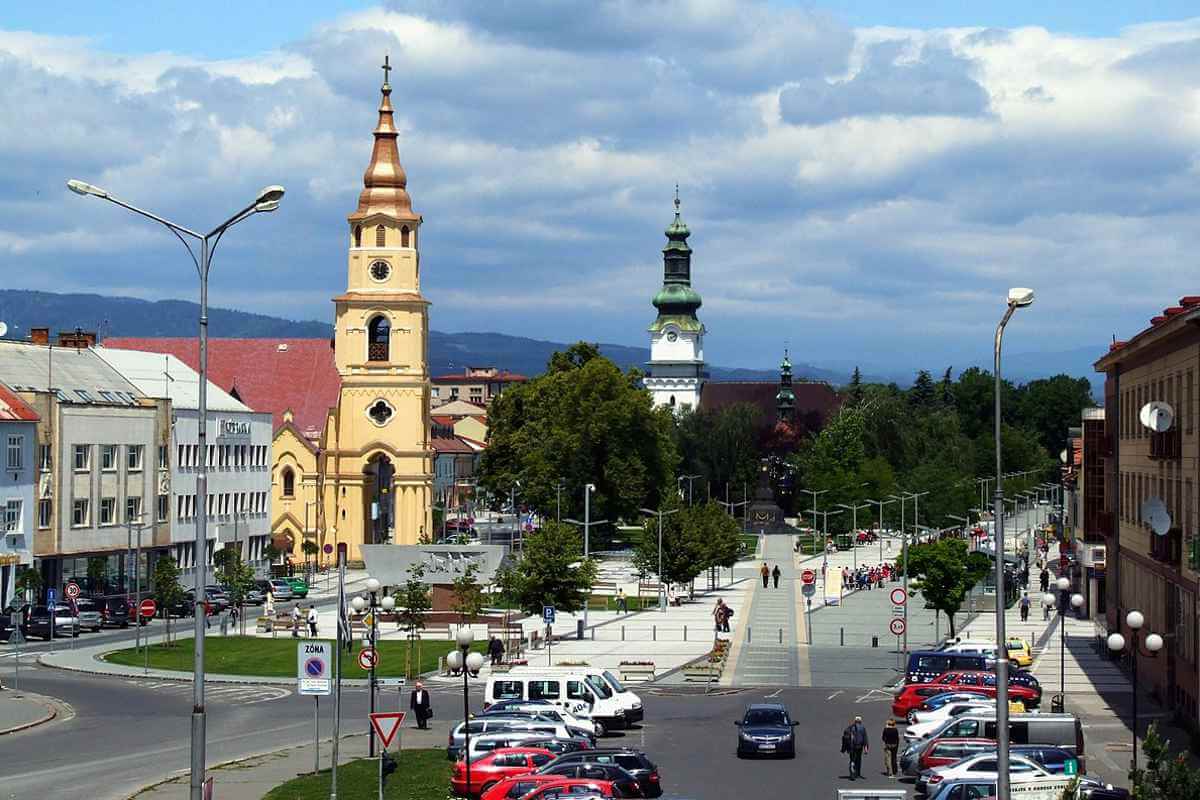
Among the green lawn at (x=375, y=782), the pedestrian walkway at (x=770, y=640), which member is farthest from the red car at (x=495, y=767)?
the pedestrian walkway at (x=770, y=640)

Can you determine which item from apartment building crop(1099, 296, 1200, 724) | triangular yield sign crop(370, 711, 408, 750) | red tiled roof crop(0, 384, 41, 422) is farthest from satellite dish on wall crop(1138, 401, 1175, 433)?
red tiled roof crop(0, 384, 41, 422)

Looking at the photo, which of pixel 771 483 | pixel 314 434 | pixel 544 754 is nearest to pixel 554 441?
pixel 314 434

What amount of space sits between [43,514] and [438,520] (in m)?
62.6

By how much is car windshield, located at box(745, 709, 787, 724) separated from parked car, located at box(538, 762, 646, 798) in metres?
8.20

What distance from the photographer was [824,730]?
45.6m

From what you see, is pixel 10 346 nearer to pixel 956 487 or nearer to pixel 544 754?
pixel 544 754

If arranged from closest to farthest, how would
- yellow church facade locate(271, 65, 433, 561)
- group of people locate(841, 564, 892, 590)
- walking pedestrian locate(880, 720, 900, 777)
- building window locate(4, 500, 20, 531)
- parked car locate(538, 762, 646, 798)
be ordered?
parked car locate(538, 762, 646, 798), walking pedestrian locate(880, 720, 900, 777), building window locate(4, 500, 20, 531), group of people locate(841, 564, 892, 590), yellow church facade locate(271, 65, 433, 561)

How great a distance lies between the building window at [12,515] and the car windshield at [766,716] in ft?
142

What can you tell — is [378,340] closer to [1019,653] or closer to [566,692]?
[1019,653]

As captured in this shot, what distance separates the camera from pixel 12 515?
3071 inches

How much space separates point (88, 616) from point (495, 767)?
42.2 metres

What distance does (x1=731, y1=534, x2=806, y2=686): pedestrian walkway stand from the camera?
192 ft

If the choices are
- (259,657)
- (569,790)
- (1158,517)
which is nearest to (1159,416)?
(1158,517)

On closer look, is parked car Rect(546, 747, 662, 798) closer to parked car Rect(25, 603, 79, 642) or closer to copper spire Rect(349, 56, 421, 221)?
parked car Rect(25, 603, 79, 642)
